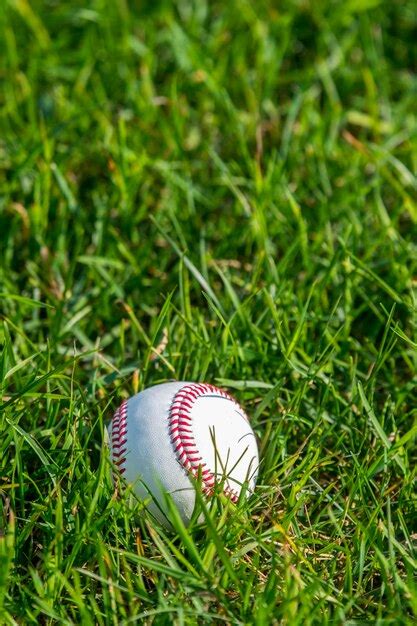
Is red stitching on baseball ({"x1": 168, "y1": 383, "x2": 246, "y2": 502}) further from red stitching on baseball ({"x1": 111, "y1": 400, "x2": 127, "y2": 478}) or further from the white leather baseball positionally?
red stitching on baseball ({"x1": 111, "y1": 400, "x2": 127, "y2": 478})

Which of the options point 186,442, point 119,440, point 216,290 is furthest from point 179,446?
point 216,290

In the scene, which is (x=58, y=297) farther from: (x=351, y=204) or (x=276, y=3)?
(x=276, y=3)

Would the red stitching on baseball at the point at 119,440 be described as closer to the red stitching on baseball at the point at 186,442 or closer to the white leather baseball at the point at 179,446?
the white leather baseball at the point at 179,446

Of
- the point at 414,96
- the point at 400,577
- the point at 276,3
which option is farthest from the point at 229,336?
the point at 276,3

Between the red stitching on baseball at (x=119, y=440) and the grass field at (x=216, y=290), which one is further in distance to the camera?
the red stitching on baseball at (x=119, y=440)

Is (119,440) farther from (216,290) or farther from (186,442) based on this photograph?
(216,290)

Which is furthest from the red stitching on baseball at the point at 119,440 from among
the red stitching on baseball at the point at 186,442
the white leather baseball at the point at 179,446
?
the red stitching on baseball at the point at 186,442
